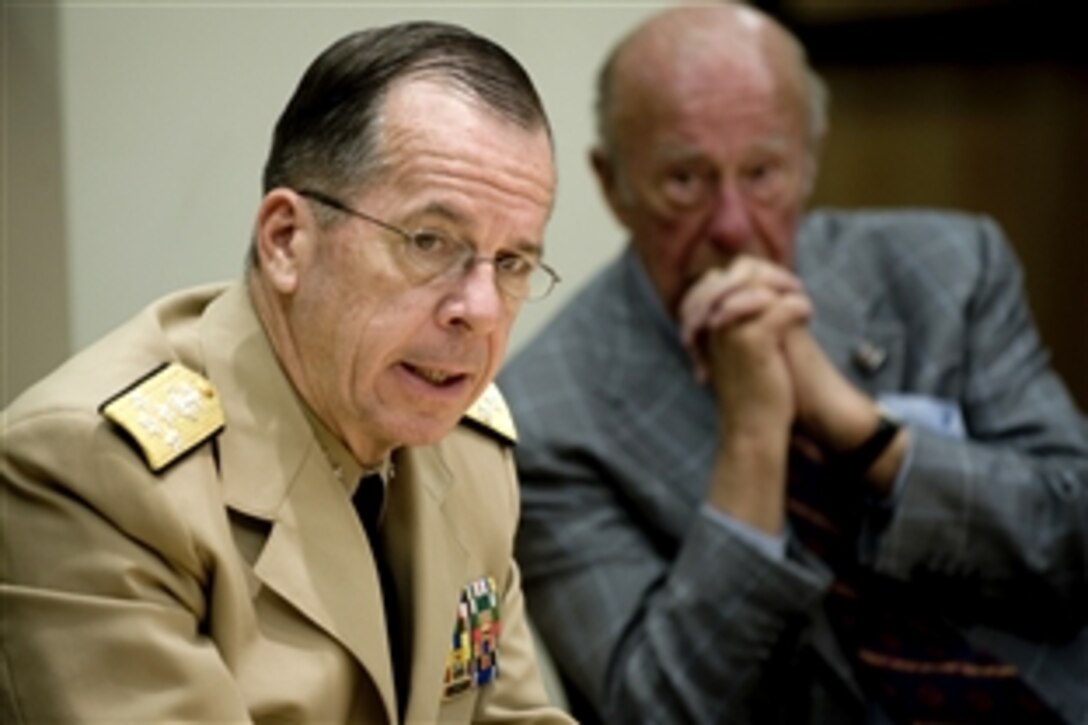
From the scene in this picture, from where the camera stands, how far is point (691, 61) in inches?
91.1

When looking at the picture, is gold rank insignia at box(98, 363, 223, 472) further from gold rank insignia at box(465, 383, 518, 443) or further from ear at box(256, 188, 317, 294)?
gold rank insignia at box(465, 383, 518, 443)

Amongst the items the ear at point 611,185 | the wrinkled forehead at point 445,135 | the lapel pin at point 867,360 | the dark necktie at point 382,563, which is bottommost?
the lapel pin at point 867,360

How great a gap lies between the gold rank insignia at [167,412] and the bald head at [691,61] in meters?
1.09

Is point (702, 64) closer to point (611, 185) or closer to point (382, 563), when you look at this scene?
point (611, 185)

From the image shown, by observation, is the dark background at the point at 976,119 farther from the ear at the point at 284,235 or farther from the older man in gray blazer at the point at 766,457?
the ear at the point at 284,235

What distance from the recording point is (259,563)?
127cm

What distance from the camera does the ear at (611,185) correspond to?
7.74 ft

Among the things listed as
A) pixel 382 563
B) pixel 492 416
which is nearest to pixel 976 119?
pixel 492 416

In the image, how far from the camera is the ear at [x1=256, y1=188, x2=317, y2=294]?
51.6 inches

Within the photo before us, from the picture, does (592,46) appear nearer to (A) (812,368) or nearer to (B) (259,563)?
(A) (812,368)

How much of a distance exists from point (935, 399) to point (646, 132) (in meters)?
0.61

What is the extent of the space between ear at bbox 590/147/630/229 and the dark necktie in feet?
3.37

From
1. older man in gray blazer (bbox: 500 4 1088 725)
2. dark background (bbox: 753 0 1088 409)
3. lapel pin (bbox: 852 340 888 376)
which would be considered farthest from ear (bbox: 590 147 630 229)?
dark background (bbox: 753 0 1088 409)

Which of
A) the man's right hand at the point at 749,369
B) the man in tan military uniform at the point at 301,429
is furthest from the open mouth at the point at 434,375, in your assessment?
the man's right hand at the point at 749,369
